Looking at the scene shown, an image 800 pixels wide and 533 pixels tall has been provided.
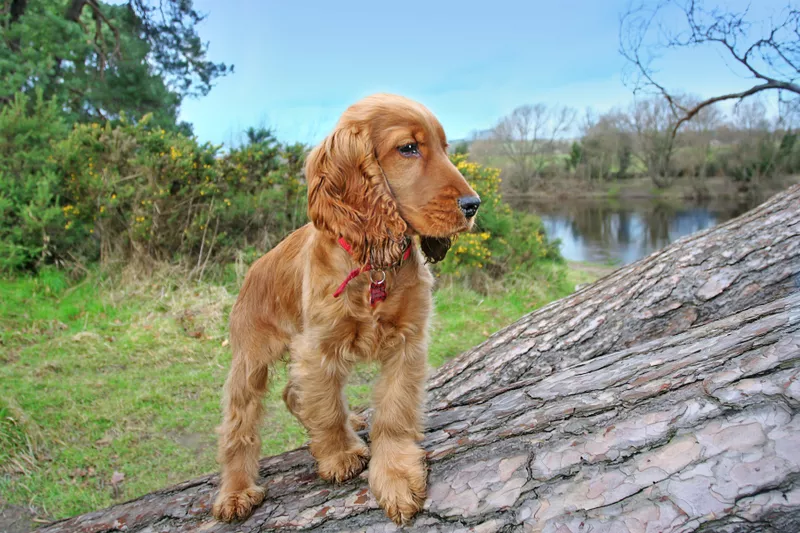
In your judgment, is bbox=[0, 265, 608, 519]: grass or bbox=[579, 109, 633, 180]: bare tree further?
bbox=[579, 109, 633, 180]: bare tree

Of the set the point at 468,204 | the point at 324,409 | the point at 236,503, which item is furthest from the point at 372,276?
the point at 236,503

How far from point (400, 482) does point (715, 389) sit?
1.19m

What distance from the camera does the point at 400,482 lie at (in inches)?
82.4

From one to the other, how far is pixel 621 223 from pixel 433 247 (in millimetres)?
30659

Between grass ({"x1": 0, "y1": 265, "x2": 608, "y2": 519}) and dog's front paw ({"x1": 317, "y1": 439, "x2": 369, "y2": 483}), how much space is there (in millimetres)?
991

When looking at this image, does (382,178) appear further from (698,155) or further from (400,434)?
(698,155)

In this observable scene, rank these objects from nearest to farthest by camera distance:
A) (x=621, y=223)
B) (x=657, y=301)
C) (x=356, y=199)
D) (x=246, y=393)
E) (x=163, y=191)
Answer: (x=356, y=199)
(x=246, y=393)
(x=657, y=301)
(x=163, y=191)
(x=621, y=223)

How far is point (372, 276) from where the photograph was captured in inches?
93.3

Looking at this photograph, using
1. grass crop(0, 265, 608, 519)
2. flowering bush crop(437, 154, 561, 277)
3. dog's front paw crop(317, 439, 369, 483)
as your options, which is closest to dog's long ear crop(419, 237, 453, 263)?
dog's front paw crop(317, 439, 369, 483)

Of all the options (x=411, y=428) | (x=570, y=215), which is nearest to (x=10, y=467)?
(x=411, y=428)

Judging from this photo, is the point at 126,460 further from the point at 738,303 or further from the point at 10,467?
the point at 738,303

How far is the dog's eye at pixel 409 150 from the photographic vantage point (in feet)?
7.86

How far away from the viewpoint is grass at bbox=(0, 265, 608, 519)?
4.11 meters

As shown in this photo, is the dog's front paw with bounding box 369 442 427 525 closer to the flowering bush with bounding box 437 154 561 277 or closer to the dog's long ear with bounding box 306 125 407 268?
Result: the dog's long ear with bounding box 306 125 407 268
